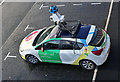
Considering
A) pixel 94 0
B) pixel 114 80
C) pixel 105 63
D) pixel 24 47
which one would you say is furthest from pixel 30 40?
pixel 94 0

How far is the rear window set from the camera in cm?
861

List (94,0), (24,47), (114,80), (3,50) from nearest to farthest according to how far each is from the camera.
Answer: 1. (114,80)
2. (24,47)
3. (3,50)
4. (94,0)

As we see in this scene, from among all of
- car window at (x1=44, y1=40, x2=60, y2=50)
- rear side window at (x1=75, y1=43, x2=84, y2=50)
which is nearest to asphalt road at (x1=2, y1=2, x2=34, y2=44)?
car window at (x1=44, y1=40, x2=60, y2=50)

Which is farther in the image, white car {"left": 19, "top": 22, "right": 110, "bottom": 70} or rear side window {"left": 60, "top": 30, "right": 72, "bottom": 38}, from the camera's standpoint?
rear side window {"left": 60, "top": 30, "right": 72, "bottom": 38}

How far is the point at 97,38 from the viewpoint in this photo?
28.9ft

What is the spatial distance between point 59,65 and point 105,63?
2.21 metres

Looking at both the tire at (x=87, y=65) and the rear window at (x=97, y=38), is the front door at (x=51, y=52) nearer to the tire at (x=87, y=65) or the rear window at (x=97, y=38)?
the tire at (x=87, y=65)

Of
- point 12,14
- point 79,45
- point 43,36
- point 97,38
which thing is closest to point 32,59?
point 43,36

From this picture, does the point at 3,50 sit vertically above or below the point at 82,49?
below

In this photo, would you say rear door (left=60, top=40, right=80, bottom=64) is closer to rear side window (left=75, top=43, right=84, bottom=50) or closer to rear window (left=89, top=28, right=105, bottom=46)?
rear side window (left=75, top=43, right=84, bottom=50)

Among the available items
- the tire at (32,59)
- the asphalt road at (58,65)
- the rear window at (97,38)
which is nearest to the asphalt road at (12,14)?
the asphalt road at (58,65)

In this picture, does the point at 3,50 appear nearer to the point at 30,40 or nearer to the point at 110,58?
the point at 30,40

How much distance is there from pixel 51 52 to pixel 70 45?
1003 mm

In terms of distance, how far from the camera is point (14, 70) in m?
10.3
